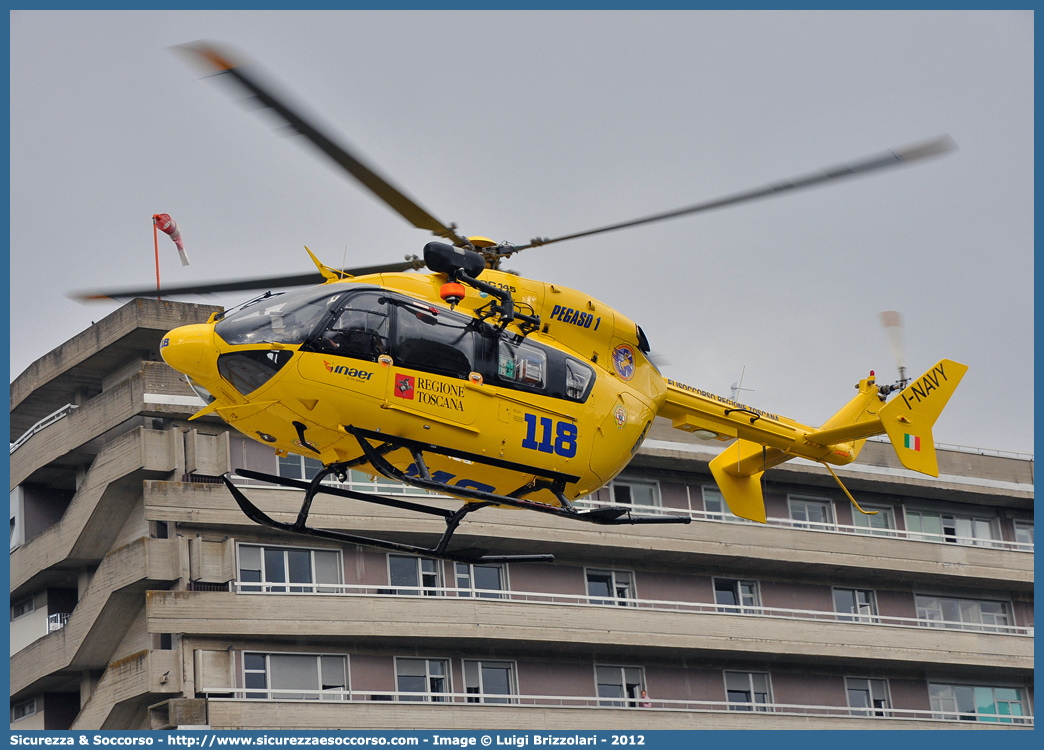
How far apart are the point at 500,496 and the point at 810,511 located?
87.9 ft

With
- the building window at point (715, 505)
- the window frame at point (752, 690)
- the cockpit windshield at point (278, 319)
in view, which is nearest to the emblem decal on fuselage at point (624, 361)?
the cockpit windshield at point (278, 319)

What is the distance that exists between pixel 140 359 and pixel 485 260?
1867cm

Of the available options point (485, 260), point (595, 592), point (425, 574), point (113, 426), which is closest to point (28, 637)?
point (113, 426)

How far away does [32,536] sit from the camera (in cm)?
3781

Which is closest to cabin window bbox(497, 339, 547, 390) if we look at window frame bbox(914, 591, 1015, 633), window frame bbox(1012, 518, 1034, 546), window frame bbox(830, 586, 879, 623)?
window frame bbox(830, 586, 879, 623)

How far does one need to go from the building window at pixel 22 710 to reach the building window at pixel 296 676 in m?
7.30

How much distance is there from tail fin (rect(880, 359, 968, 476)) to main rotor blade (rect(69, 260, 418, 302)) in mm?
8703

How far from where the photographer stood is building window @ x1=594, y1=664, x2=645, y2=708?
1486 inches

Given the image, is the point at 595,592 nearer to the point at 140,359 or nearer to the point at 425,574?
the point at 425,574

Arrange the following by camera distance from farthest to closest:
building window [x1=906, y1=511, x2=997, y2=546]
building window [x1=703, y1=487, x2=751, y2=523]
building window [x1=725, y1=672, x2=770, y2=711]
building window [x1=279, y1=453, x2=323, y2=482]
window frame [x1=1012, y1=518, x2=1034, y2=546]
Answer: window frame [x1=1012, y1=518, x2=1034, y2=546]
building window [x1=906, y1=511, x2=997, y2=546]
building window [x1=703, y1=487, x2=751, y2=523]
building window [x1=725, y1=672, x2=770, y2=711]
building window [x1=279, y1=453, x2=323, y2=482]

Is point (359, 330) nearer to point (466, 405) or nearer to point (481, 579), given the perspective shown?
point (466, 405)

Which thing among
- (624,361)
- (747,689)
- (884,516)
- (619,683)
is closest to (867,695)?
(747,689)

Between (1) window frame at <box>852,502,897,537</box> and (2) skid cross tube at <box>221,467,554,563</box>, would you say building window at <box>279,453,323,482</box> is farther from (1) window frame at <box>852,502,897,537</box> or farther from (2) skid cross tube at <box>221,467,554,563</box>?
(2) skid cross tube at <box>221,467,554,563</box>

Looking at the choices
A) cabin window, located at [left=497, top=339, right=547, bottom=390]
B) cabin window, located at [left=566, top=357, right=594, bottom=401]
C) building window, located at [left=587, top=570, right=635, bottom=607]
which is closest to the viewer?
cabin window, located at [left=497, top=339, right=547, bottom=390]
